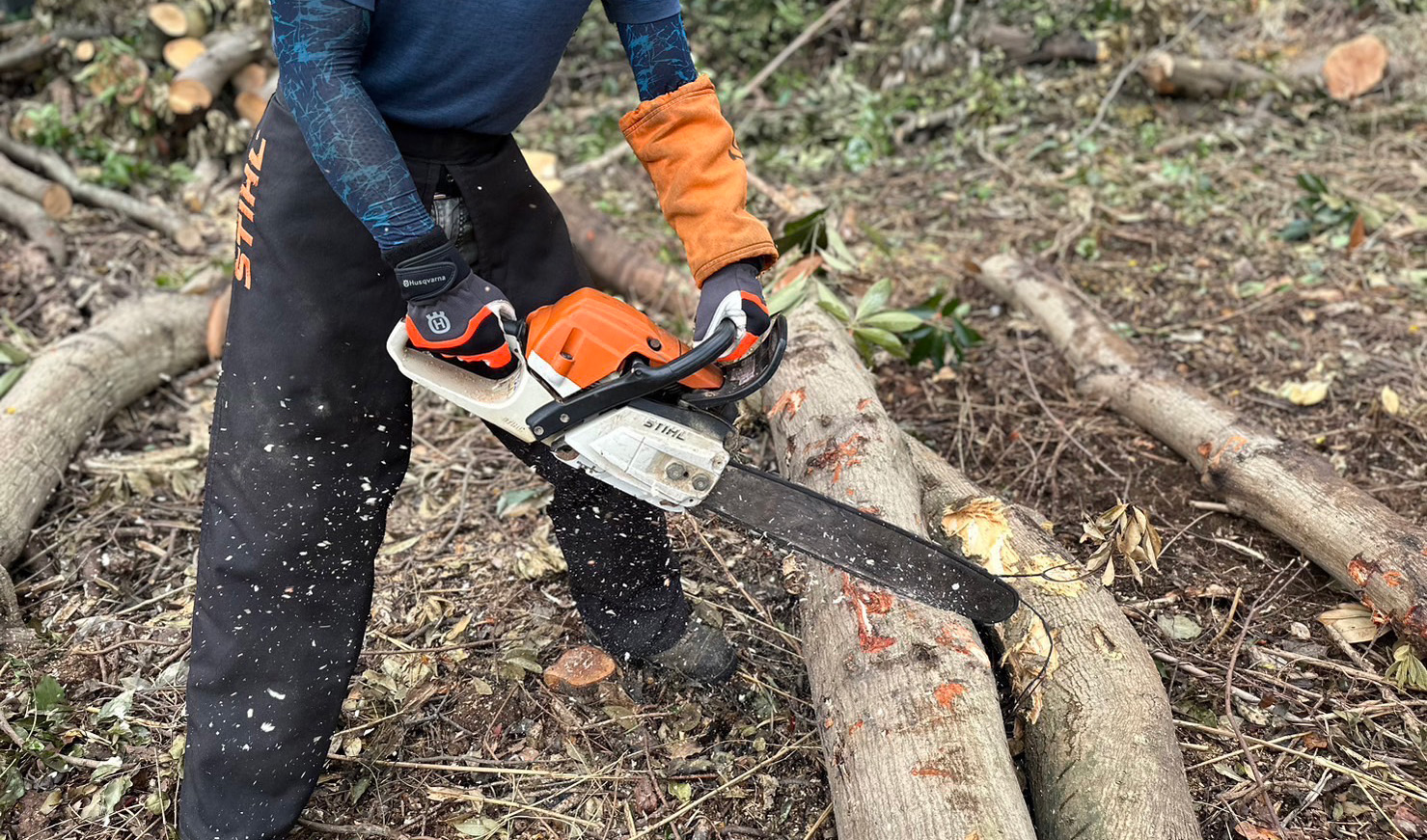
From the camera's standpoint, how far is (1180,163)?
4816 millimetres

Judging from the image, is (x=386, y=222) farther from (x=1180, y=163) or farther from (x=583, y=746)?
(x=1180, y=163)

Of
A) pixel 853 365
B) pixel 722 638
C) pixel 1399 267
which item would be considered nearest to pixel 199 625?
pixel 722 638

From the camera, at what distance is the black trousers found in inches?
69.0

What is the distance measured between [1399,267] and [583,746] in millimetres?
3545

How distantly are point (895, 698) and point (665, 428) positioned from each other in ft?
2.12

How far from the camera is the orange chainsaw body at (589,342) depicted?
63.9 inches

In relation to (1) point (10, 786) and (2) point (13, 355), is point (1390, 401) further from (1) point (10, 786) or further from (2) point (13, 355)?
(2) point (13, 355)

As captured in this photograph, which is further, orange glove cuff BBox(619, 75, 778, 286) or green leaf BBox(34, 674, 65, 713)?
green leaf BBox(34, 674, 65, 713)

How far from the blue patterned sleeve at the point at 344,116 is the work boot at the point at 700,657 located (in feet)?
3.64

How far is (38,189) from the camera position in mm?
4754

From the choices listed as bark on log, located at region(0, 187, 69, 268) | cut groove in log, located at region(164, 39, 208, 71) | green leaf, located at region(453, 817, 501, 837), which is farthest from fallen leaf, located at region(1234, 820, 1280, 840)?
cut groove in log, located at region(164, 39, 208, 71)

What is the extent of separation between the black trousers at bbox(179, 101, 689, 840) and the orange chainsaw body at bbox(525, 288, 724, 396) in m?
0.34

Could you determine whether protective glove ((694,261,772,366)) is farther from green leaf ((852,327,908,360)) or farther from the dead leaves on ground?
green leaf ((852,327,908,360))

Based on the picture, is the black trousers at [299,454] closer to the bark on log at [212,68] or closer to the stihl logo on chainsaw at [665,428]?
the stihl logo on chainsaw at [665,428]
